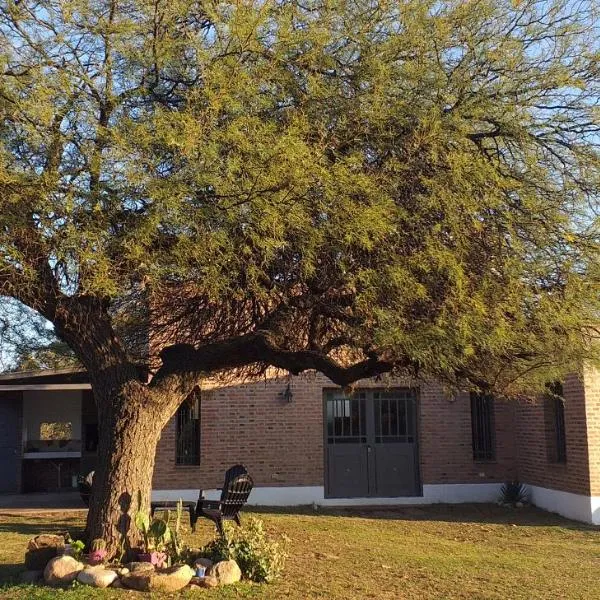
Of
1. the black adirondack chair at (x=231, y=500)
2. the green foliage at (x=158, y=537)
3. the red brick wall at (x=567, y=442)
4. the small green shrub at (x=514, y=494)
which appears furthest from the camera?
the small green shrub at (x=514, y=494)

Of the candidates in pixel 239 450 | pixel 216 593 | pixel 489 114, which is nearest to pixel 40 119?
pixel 489 114

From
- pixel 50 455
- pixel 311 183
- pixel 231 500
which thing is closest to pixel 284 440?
pixel 231 500

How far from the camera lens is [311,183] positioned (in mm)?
6574

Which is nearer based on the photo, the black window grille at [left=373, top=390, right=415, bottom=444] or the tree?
the tree

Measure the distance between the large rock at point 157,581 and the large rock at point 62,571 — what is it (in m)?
0.55

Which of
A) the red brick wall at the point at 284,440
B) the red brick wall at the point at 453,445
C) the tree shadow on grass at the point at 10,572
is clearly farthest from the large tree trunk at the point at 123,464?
the red brick wall at the point at 453,445

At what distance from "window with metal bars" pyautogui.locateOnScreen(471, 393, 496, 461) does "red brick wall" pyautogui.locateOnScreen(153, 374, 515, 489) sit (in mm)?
226

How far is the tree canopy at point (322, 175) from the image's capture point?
255 inches

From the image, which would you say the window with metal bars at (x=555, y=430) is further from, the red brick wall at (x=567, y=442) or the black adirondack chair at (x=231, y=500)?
the black adirondack chair at (x=231, y=500)

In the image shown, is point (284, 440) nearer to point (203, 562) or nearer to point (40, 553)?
point (203, 562)

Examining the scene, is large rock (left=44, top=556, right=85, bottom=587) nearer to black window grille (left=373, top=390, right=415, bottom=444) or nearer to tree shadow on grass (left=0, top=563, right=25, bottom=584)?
tree shadow on grass (left=0, top=563, right=25, bottom=584)

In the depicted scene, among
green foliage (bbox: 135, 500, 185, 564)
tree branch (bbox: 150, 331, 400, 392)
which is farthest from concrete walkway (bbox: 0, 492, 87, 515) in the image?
tree branch (bbox: 150, 331, 400, 392)

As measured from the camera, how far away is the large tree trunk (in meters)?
8.18

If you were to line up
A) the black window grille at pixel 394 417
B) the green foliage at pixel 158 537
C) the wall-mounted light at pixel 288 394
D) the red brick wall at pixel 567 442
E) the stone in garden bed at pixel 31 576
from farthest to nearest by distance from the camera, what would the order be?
1. the black window grille at pixel 394 417
2. the wall-mounted light at pixel 288 394
3. the red brick wall at pixel 567 442
4. the green foliage at pixel 158 537
5. the stone in garden bed at pixel 31 576
